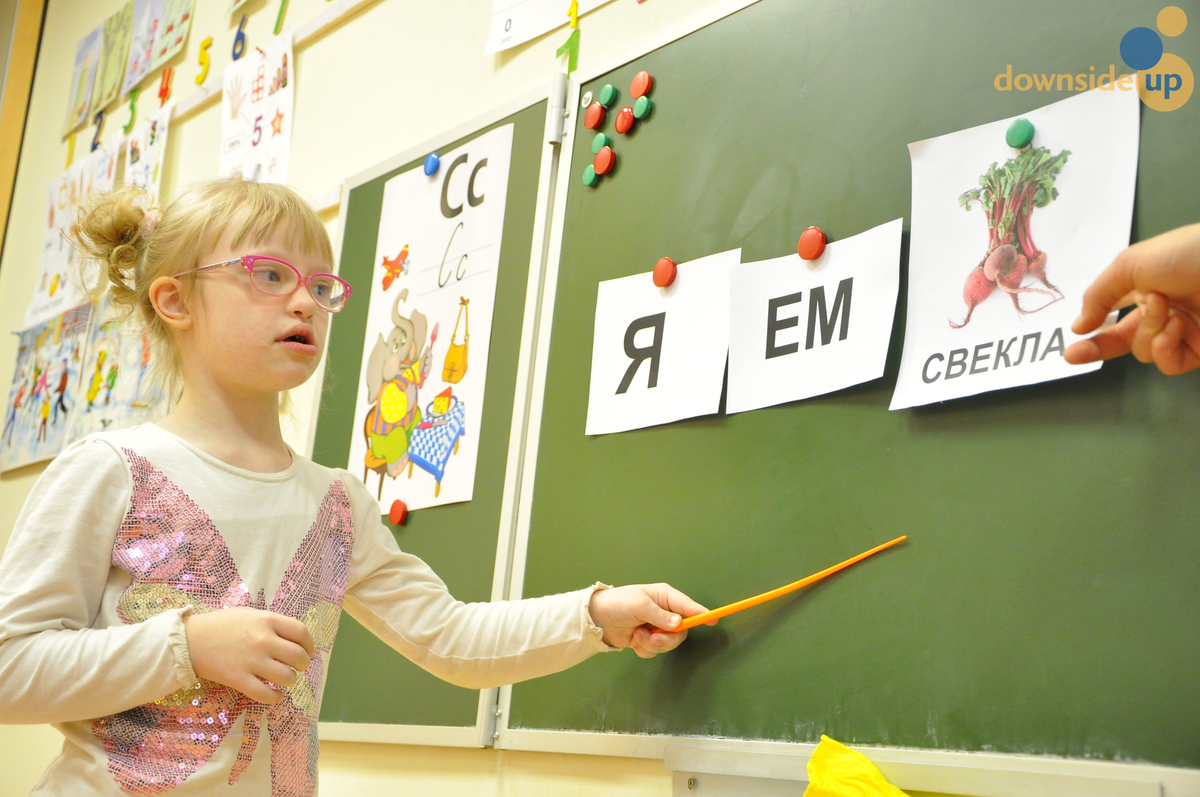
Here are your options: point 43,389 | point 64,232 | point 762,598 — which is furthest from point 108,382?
point 762,598

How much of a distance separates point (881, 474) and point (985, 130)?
1.15 feet

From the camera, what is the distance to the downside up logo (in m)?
0.83

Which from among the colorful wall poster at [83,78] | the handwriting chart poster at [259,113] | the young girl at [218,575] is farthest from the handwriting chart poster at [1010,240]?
A: the colorful wall poster at [83,78]

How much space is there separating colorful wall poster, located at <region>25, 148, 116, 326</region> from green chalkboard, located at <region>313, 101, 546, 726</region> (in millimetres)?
1704

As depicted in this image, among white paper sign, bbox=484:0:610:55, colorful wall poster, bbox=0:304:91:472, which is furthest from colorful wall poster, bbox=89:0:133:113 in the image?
white paper sign, bbox=484:0:610:55

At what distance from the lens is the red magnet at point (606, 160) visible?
136 cm

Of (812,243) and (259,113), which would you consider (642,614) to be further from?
(259,113)

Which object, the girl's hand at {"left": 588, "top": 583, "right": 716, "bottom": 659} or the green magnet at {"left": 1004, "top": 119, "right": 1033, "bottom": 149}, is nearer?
the green magnet at {"left": 1004, "top": 119, "right": 1033, "bottom": 149}

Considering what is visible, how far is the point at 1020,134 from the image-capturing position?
3.00ft

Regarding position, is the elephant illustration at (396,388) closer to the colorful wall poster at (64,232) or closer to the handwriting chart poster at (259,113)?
the handwriting chart poster at (259,113)

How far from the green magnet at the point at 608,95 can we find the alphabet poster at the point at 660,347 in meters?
0.27

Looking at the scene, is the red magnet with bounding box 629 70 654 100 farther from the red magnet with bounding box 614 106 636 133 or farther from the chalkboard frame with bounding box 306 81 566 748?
the chalkboard frame with bounding box 306 81 566 748

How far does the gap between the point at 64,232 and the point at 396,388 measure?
185cm

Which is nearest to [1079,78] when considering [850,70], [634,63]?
[850,70]
